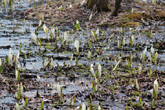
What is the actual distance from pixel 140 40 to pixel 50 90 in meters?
4.37

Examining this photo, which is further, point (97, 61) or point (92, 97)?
point (97, 61)

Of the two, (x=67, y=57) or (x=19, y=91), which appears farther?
(x=67, y=57)

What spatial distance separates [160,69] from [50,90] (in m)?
2.31

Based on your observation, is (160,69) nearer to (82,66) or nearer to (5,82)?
(82,66)

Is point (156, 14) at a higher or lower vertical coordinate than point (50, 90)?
higher

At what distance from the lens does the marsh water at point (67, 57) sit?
4.36 meters

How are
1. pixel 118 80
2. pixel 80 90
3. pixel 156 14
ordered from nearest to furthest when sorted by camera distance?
pixel 80 90, pixel 118 80, pixel 156 14

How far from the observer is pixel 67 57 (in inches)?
258

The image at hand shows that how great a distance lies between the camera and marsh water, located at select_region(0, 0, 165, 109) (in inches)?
172

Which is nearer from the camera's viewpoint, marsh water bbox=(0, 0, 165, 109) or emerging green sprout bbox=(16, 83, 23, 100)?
emerging green sprout bbox=(16, 83, 23, 100)

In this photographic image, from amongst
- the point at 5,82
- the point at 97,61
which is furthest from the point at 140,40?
the point at 5,82

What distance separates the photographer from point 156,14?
11.0m

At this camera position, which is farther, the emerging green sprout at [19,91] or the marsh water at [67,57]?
the marsh water at [67,57]

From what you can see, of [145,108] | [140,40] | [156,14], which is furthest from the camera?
[156,14]
